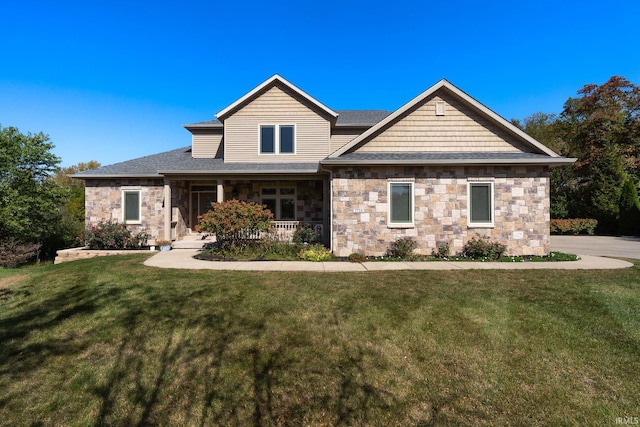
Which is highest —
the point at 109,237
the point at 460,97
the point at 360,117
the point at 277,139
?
the point at 360,117

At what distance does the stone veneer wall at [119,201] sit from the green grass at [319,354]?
7736 millimetres

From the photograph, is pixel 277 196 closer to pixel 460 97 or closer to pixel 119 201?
pixel 119 201

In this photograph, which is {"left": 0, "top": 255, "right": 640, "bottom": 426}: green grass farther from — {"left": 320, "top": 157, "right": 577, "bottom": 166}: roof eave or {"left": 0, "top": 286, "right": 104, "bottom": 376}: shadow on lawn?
{"left": 320, "top": 157, "right": 577, "bottom": 166}: roof eave

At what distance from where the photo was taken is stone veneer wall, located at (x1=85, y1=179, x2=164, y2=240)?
47.8 feet

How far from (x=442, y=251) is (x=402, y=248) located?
1502 mm

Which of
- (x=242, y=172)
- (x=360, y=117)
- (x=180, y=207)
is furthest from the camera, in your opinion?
(x=360, y=117)

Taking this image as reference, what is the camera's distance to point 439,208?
10.9 meters

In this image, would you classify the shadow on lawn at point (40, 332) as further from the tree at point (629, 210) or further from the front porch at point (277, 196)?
the tree at point (629, 210)

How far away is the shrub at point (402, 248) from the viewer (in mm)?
10547

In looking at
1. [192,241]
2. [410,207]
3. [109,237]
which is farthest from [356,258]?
[109,237]

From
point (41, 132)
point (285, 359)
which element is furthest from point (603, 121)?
Result: point (41, 132)

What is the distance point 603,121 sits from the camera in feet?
85.7

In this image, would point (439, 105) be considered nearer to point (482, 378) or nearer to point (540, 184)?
point (540, 184)

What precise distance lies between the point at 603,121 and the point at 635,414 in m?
33.1
